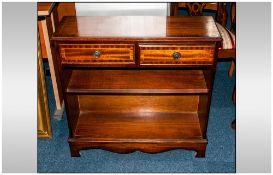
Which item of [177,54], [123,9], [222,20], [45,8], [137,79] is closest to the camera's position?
[177,54]

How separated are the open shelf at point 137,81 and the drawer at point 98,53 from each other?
10.6 inches

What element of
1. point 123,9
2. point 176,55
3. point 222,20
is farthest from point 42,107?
point 222,20

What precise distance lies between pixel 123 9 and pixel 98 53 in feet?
2.50

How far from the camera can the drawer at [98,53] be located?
78.5 inches

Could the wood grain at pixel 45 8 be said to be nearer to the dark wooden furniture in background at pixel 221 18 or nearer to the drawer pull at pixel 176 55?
the drawer pull at pixel 176 55

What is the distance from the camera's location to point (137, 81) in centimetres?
239

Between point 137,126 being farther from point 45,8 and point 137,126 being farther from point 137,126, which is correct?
point 45,8

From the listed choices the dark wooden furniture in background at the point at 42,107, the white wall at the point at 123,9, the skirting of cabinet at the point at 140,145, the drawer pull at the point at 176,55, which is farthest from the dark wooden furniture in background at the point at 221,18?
the dark wooden furniture in background at the point at 42,107

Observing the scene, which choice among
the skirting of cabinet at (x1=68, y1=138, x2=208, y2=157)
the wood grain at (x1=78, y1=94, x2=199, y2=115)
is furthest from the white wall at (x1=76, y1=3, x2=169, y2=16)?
the skirting of cabinet at (x1=68, y1=138, x2=208, y2=157)

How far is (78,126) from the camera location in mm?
2564

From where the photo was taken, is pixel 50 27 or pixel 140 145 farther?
pixel 50 27

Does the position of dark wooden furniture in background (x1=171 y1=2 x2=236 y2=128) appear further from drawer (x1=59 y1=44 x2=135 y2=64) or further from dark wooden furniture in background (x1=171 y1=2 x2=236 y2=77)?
drawer (x1=59 y1=44 x2=135 y2=64)

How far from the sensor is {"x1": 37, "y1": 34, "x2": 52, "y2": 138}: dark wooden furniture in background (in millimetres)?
2422

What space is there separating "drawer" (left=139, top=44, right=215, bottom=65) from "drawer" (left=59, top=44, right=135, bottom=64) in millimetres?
87
